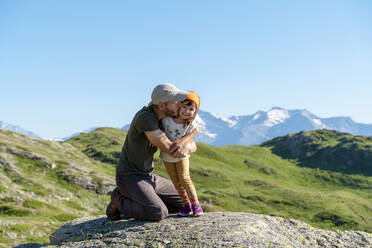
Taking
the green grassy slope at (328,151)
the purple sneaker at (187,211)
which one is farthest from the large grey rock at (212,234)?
the green grassy slope at (328,151)

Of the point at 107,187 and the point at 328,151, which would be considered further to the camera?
the point at 328,151

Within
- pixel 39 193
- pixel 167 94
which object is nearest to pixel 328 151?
pixel 39 193

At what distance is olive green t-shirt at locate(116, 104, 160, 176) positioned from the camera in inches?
419

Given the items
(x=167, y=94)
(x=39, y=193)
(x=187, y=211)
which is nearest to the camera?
(x=167, y=94)

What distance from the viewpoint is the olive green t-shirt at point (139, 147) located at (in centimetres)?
1063

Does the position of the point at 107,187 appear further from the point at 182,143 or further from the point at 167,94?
the point at 167,94

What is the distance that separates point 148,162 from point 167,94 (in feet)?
9.60

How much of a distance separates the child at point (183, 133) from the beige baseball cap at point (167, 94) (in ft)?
0.81

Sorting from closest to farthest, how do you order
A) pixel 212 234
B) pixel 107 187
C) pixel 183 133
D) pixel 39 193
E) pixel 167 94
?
pixel 212 234
pixel 167 94
pixel 183 133
pixel 39 193
pixel 107 187

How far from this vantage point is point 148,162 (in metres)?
11.9

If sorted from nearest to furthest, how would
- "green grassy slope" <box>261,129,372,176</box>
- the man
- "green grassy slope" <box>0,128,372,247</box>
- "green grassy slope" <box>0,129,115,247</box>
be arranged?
the man, "green grassy slope" <box>0,129,115,247</box>, "green grassy slope" <box>0,128,372,247</box>, "green grassy slope" <box>261,129,372,176</box>

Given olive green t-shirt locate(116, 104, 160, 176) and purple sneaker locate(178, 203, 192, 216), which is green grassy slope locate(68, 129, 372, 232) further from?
olive green t-shirt locate(116, 104, 160, 176)

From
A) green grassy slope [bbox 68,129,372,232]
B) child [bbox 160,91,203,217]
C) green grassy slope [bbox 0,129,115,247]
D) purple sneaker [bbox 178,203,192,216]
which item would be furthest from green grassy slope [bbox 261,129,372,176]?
child [bbox 160,91,203,217]

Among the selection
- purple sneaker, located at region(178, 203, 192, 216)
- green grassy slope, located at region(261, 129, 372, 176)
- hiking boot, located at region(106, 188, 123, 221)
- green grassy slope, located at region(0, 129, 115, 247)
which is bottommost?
green grassy slope, located at region(0, 129, 115, 247)
